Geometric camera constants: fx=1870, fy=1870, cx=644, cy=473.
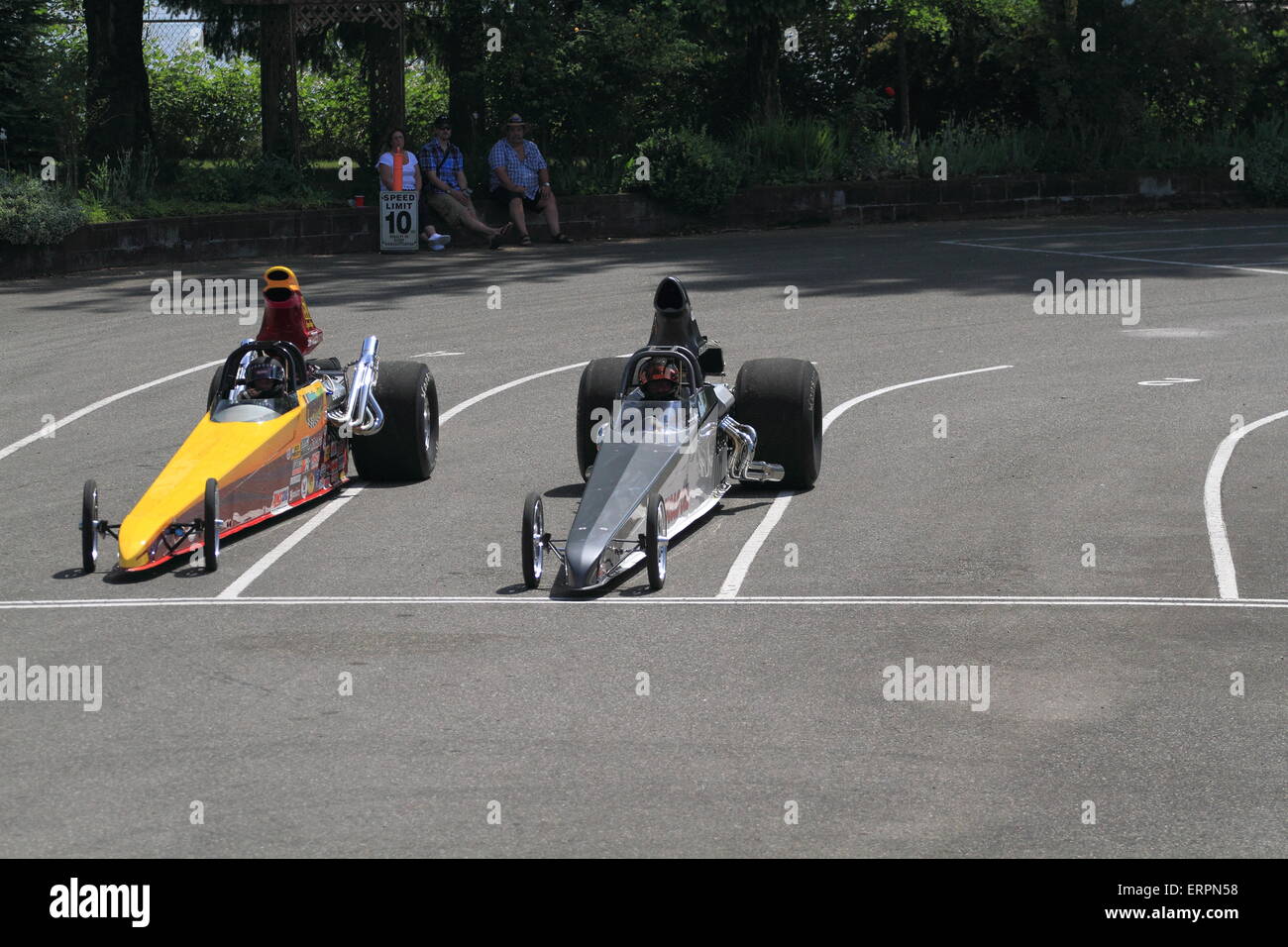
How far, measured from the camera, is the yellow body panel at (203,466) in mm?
11328

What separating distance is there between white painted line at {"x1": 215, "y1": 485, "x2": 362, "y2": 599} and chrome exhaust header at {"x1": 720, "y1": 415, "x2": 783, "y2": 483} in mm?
2840

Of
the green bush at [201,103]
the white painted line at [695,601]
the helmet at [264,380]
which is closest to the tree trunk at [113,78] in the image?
the green bush at [201,103]

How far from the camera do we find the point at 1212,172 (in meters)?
31.8

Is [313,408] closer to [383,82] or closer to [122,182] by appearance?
[122,182]

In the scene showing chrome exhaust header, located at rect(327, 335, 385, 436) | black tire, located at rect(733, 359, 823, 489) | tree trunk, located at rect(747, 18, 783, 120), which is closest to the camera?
black tire, located at rect(733, 359, 823, 489)

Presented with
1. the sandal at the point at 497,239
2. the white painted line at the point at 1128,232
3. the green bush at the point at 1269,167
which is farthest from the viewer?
the green bush at the point at 1269,167

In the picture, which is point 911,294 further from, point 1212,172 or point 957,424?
point 1212,172

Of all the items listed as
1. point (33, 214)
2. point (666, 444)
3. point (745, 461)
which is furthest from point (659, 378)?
point (33, 214)

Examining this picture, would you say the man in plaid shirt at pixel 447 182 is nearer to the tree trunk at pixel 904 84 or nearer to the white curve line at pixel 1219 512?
the tree trunk at pixel 904 84

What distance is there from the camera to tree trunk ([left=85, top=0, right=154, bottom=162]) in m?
29.2

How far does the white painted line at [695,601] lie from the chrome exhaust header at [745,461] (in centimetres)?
233

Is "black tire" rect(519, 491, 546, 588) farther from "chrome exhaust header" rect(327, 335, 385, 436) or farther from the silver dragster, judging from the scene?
"chrome exhaust header" rect(327, 335, 385, 436)

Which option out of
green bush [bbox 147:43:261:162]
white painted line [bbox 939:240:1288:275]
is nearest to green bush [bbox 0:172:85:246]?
green bush [bbox 147:43:261:162]

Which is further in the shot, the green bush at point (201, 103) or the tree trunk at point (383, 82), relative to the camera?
the green bush at point (201, 103)
